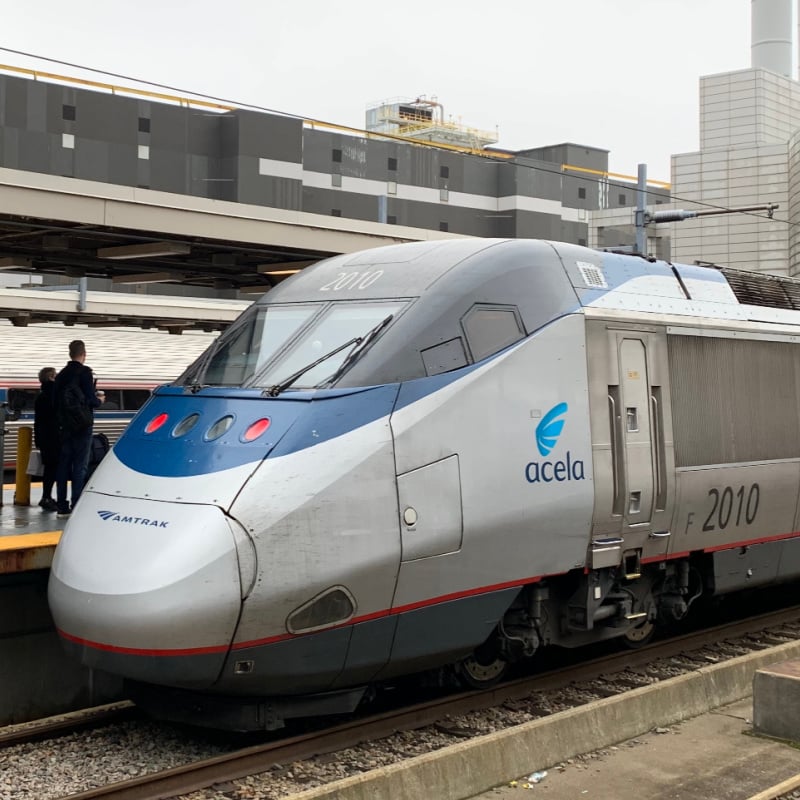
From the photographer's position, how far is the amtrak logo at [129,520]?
257 inches

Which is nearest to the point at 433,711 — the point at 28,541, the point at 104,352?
the point at 28,541

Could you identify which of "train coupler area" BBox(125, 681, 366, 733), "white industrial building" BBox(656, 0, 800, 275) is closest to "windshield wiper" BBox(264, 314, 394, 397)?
"train coupler area" BBox(125, 681, 366, 733)

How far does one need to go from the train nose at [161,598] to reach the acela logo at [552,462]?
2.46 metres

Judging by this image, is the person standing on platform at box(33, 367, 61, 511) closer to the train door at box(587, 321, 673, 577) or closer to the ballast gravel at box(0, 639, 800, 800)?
the ballast gravel at box(0, 639, 800, 800)

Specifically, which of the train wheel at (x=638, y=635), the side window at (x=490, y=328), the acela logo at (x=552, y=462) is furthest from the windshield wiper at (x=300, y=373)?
the train wheel at (x=638, y=635)

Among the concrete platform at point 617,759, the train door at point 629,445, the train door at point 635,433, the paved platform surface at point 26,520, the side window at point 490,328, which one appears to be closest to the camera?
the concrete platform at point 617,759

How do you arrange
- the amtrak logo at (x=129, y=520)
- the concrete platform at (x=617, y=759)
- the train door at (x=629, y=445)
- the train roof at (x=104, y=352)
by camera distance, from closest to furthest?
the concrete platform at (x=617, y=759) → the amtrak logo at (x=129, y=520) → the train door at (x=629, y=445) → the train roof at (x=104, y=352)

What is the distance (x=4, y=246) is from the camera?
12.3 metres

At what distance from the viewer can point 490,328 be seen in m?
7.81

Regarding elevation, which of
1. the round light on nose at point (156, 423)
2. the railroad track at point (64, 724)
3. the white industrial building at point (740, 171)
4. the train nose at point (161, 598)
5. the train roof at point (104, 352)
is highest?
the white industrial building at point (740, 171)

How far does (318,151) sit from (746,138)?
24356 millimetres

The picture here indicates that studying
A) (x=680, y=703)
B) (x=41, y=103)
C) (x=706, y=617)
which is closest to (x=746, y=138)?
(x=41, y=103)

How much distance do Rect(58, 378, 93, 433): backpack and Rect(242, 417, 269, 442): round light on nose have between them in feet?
10.4

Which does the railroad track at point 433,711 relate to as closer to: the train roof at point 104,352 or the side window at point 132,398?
the train roof at point 104,352
